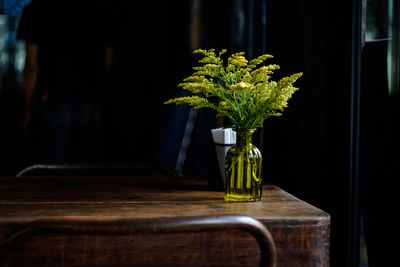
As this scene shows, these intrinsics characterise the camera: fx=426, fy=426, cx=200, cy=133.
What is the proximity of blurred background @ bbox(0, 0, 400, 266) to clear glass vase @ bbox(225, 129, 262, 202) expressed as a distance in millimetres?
165

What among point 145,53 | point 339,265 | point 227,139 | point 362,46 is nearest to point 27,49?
point 145,53

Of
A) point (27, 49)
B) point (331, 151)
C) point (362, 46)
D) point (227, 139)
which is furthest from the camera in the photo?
point (27, 49)

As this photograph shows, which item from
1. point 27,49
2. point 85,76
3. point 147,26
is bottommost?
point 85,76

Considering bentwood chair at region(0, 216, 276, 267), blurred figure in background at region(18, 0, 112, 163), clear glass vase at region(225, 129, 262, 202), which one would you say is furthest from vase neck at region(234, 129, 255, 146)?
blurred figure in background at region(18, 0, 112, 163)

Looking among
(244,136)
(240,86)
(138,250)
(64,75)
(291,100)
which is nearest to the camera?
(138,250)

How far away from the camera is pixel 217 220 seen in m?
0.73

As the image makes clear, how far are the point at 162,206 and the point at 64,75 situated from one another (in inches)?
64.1

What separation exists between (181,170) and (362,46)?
1.46 metres

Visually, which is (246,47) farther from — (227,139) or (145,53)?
(227,139)

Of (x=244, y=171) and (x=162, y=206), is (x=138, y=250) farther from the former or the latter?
(x=244, y=171)

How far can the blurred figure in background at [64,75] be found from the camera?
2479 millimetres

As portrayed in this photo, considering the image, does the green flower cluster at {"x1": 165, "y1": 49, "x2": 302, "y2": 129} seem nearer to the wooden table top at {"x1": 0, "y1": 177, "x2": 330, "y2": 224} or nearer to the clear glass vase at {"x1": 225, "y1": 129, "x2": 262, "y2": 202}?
the clear glass vase at {"x1": 225, "y1": 129, "x2": 262, "y2": 202}

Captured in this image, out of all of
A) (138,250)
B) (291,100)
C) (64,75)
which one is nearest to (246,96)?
(138,250)

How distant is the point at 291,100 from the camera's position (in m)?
2.04
